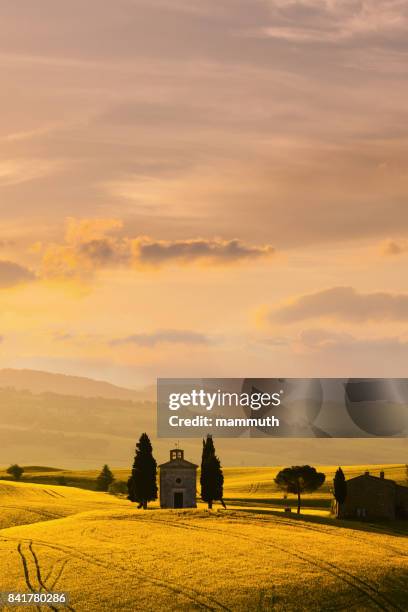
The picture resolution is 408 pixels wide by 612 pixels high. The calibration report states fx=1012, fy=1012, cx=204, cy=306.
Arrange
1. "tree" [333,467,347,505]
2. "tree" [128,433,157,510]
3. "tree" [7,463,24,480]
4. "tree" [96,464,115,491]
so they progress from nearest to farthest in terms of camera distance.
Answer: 1. "tree" [333,467,347,505]
2. "tree" [128,433,157,510]
3. "tree" [96,464,115,491]
4. "tree" [7,463,24,480]

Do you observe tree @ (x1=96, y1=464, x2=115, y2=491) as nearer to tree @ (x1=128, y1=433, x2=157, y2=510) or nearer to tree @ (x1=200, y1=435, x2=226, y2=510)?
tree @ (x1=128, y1=433, x2=157, y2=510)

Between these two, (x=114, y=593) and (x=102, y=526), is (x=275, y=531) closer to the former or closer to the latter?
(x=102, y=526)

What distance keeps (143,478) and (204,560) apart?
4076 cm

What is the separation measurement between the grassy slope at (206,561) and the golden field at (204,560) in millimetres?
78

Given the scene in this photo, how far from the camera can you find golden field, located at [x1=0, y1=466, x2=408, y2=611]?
69.0m

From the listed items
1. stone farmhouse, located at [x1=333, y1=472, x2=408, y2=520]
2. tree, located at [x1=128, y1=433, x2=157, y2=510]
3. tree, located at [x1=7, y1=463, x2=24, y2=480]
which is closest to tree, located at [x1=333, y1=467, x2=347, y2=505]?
stone farmhouse, located at [x1=333, y1=472, x2=408, y2=520]

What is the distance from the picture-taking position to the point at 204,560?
7875 centimetres

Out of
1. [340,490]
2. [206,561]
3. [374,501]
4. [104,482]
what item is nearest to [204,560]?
[206,561]

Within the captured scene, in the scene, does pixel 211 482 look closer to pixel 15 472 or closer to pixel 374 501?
pixel 374 501

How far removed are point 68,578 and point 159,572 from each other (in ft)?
22.2

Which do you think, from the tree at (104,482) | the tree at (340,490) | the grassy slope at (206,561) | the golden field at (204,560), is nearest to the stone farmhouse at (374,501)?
the tree at (340,490)

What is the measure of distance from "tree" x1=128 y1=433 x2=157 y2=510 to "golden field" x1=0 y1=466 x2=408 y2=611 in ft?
24.1

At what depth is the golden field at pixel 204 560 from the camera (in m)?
69.0

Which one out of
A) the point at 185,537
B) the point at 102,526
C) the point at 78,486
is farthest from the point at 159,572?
the point at 78,486
